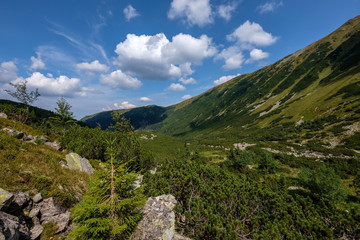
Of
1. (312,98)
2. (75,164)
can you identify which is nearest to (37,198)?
(75,164)

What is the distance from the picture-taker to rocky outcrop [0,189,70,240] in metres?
6.79

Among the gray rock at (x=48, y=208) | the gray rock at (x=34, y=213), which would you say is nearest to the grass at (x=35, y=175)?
the gray rock at (x=48, y=208)

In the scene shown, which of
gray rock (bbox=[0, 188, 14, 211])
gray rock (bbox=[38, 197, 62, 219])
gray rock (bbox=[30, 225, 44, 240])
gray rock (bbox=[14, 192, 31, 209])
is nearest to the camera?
gray rock (bbox=[0, 188, 14, 211])

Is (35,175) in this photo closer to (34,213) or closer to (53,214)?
(34,213)

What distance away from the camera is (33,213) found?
799cm

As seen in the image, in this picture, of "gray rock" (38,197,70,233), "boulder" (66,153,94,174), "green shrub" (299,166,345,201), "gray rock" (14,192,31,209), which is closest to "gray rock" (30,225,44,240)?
"gray rock" (38,197,70,233)

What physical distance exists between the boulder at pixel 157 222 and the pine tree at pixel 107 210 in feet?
1.52

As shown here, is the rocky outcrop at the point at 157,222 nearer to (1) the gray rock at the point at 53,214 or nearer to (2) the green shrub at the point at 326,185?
(1) the gray rock at the point at 53,214

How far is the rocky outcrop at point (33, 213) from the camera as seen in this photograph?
6.79 meters

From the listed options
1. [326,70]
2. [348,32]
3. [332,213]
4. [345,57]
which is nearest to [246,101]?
[326,70]

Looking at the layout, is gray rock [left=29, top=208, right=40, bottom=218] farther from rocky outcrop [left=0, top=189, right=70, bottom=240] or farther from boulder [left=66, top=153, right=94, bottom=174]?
boulder [left=66, top=153, right=94, bottom=174]

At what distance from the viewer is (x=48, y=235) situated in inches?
296

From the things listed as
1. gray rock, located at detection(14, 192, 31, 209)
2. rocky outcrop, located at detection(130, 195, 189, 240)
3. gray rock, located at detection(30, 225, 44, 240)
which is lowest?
rocky outcrop, located at detection(130, 195, 189, 240)

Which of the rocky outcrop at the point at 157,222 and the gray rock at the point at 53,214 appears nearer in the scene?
the rocky outcrop at the point at 157,222
